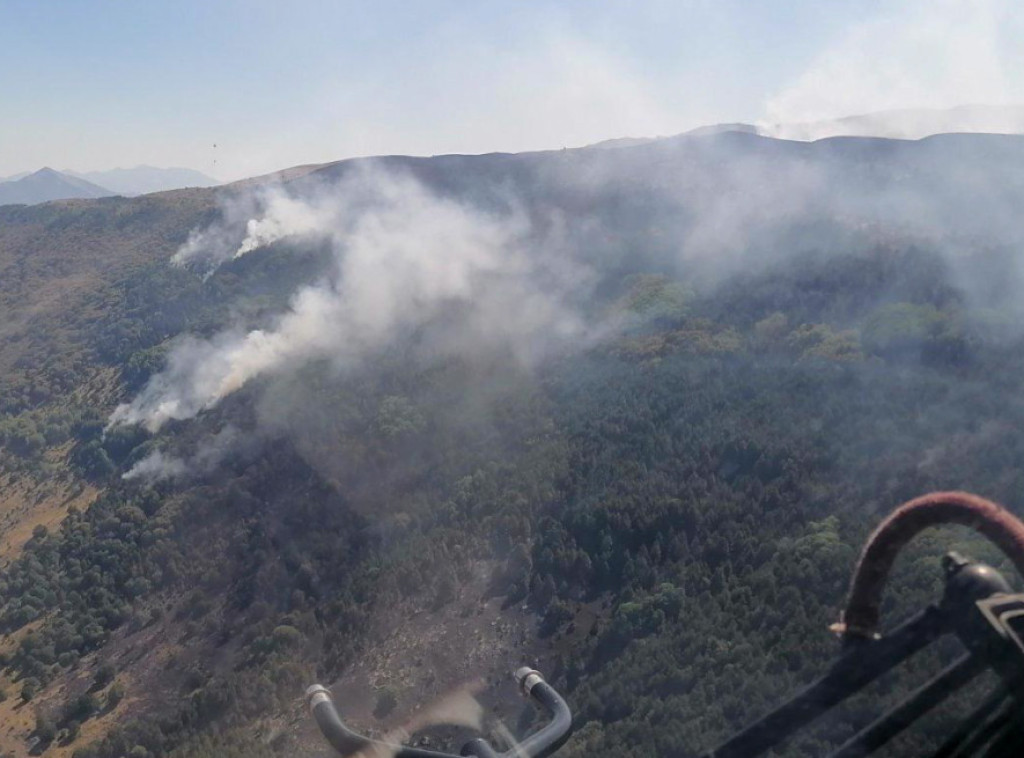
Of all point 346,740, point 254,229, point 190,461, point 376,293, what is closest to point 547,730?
point 346,740

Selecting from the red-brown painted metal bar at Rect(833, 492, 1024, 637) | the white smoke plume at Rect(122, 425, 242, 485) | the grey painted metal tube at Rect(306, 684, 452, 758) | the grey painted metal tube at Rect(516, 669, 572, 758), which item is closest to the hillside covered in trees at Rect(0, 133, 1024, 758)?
the white smoke plume at Rect(122, 425, 242, 485)

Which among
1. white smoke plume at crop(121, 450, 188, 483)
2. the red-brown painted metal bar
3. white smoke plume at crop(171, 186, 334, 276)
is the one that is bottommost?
white smoke plume at crop(121, 450, 188, 483)

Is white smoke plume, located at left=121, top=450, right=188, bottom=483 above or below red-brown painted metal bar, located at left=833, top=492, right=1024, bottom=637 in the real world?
below

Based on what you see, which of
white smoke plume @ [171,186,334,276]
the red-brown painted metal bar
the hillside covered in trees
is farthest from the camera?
white smoke plume @ [171,186,334,276]

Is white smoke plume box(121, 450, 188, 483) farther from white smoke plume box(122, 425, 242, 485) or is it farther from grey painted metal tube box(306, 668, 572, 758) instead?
grey painted metal tube box(306, 668, 572, 758)

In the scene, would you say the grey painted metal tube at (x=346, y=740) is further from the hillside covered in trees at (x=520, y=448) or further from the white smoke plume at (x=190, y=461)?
the white smoke plume at (x=190, y=461)

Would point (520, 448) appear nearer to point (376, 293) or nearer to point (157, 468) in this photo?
point (157, 468)

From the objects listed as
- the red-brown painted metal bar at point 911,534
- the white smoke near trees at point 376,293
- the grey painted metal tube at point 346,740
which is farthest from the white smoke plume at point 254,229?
the red-brown painted metal bar at point 911,534
